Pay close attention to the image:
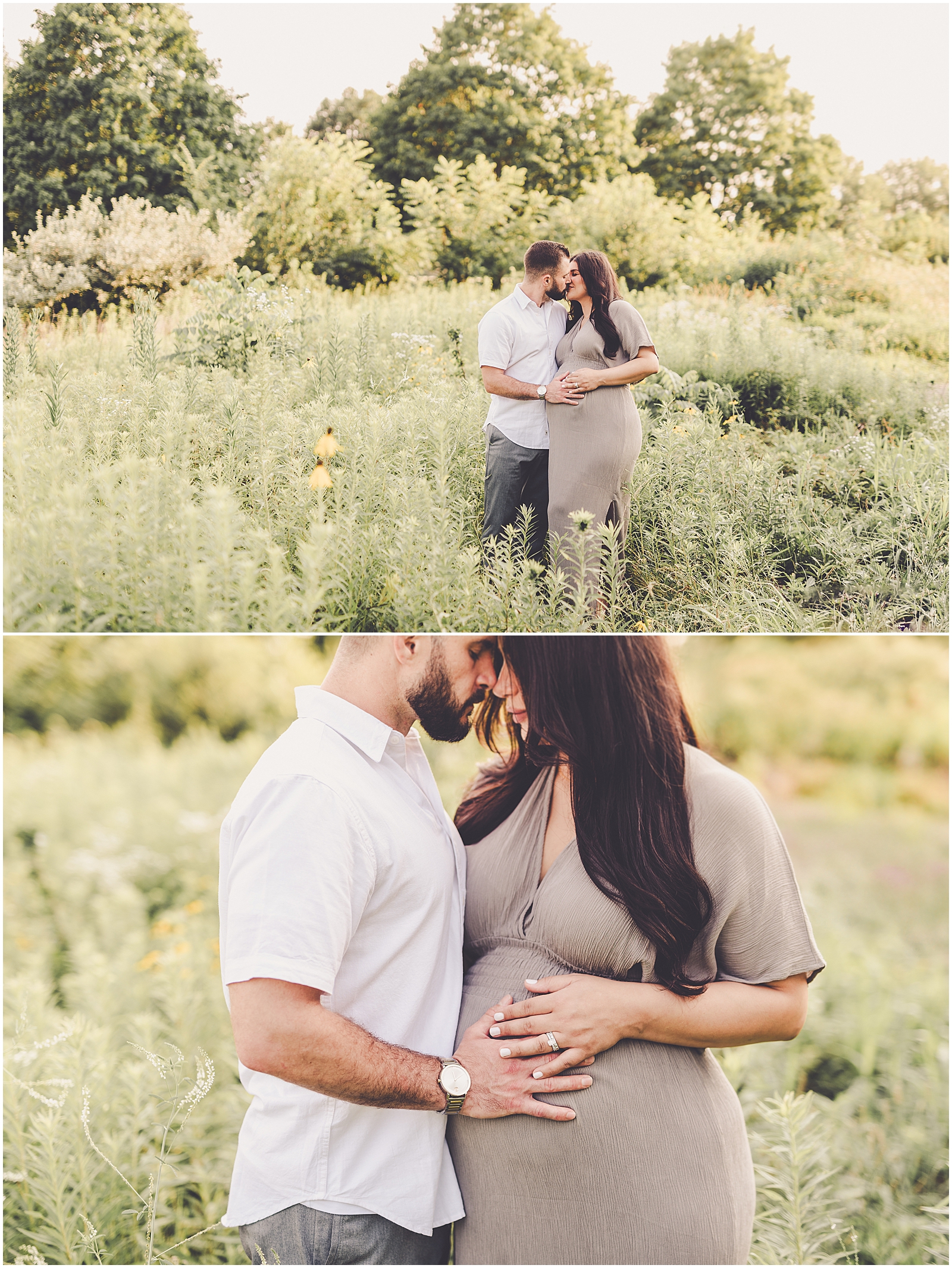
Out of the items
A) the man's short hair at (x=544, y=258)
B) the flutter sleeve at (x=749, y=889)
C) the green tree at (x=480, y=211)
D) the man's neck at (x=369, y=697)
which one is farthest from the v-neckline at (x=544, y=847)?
the green tree at (x=480, y=211)

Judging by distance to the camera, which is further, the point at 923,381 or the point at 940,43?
the point at 923,381

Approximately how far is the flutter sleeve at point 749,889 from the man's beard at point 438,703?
0.65 metres

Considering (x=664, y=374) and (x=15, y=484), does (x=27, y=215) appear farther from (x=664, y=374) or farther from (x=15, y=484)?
(x=664, y=374)

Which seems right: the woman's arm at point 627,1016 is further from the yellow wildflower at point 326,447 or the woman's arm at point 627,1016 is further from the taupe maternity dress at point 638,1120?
the yellow wildflower at point 326,447

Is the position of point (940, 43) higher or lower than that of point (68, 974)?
higher

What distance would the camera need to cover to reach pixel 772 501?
11.8ft

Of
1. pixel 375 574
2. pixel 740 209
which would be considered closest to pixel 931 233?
pixel 740 209

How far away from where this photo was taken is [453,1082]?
5.86 feet

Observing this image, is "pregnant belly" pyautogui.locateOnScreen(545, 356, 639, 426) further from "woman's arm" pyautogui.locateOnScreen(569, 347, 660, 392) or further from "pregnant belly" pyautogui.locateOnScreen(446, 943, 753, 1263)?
"pregnant belly" pyautogui.locateOnScreen(446, 943, 753, 1263)

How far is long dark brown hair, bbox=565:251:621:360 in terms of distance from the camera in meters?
3.03

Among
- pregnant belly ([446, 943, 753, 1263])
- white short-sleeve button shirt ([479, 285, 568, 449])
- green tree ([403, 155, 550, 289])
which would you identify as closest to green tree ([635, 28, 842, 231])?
green tree ([403, 155, 550, 289])

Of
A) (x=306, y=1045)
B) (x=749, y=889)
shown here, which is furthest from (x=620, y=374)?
(x=306, y=1045)

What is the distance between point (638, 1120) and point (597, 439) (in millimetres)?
2225

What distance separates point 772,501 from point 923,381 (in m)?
2.25
